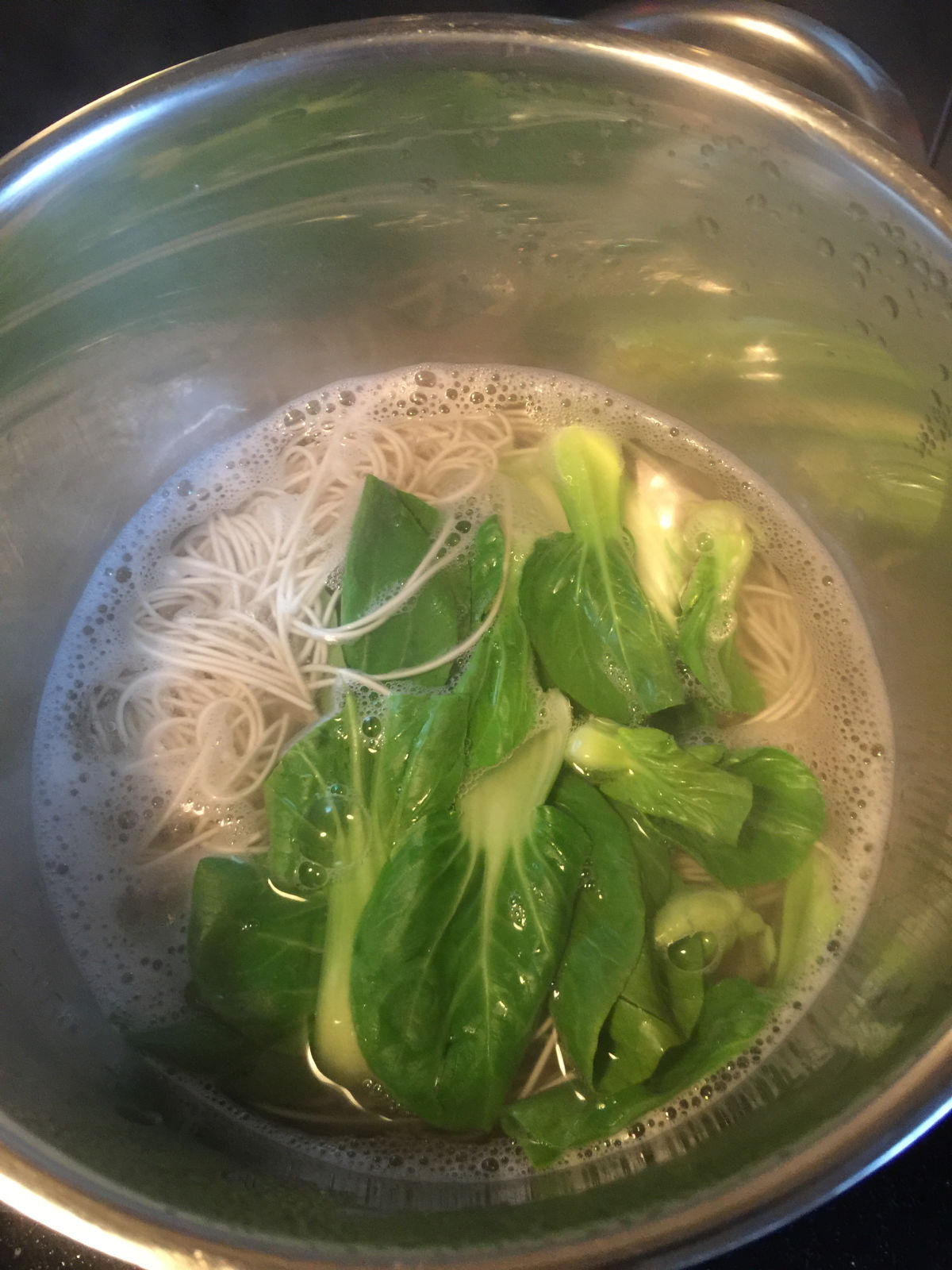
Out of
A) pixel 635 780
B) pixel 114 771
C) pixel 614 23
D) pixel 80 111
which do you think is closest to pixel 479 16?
pixel 614 23

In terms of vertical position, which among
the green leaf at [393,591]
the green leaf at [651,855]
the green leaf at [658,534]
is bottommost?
the green leaf at [651,855]

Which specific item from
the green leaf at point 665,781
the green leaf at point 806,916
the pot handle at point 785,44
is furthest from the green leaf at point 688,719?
the pot handle at point 785,44

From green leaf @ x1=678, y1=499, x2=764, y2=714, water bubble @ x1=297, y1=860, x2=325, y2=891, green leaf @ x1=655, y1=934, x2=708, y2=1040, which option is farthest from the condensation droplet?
water bubble @ x1=297, y1=860, x2=325, y2=891

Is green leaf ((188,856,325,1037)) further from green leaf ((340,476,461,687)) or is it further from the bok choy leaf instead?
the bok choy leaf

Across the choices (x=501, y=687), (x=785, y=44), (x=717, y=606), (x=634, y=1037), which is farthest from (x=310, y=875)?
(x=785, y=44)

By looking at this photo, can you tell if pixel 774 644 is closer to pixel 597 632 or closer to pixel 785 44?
pixel 597 632

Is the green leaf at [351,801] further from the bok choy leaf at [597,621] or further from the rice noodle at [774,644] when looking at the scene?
the rice noodle at [774,644]
